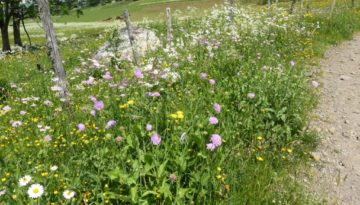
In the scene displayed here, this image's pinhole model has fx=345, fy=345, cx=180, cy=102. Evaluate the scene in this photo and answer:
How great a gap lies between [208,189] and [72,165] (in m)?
1.78

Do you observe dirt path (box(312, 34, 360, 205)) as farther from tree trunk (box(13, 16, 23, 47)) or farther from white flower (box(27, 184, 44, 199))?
Result: tree trunk (box(13, 16, 23, 47))

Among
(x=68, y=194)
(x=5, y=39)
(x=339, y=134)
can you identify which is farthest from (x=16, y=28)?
(x=68, y=194)

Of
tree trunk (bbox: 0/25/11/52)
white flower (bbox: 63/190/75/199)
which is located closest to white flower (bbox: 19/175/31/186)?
white flower (bbox: 63/190/75/199)

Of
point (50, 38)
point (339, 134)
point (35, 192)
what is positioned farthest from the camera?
point (50, 38)

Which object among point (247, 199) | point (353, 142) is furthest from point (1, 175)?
point (353, 142)

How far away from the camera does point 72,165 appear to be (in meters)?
4.43

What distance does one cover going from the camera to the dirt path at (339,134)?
16.3ft

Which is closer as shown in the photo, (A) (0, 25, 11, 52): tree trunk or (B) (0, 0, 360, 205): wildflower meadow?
(B) (0, 0, 360, 205): wildflower meadow

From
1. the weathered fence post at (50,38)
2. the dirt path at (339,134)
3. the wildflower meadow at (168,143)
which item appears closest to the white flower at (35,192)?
the wildflower meadow at (168,143)

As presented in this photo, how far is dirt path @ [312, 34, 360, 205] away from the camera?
4958mm

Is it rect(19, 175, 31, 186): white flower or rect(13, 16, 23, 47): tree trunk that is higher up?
rect(19, 175, 31, 186): white flower

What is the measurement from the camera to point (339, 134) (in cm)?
661

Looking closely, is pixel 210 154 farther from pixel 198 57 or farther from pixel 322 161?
pixel 198 57

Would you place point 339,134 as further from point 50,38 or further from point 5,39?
point 5,39
